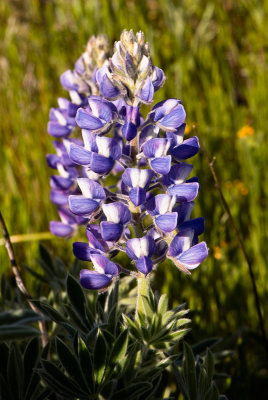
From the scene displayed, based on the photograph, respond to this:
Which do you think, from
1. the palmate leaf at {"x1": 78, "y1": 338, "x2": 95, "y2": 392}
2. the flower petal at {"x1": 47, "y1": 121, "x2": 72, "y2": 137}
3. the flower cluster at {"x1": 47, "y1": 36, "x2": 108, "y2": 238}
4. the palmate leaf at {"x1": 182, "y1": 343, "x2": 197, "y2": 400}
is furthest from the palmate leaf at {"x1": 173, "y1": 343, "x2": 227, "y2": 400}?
the flower petal at {"x1": 47, "y1": 121, "x2": 72, "y2": 137}

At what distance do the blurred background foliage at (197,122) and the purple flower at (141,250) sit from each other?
2.17ft

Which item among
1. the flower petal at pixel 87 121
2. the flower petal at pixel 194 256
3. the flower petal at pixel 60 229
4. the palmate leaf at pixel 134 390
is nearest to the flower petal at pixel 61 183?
the flower petal at pixel 60 229

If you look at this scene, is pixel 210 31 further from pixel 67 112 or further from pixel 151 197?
pixel 151 197

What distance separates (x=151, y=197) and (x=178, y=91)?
1.72 meters

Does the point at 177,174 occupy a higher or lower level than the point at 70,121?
lower

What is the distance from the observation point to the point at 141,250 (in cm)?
105

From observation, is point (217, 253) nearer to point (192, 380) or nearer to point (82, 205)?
point (192, 380)

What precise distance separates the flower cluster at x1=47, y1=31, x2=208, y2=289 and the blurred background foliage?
638mm

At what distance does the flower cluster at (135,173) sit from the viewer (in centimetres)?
105

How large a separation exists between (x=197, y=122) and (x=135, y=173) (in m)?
1.77

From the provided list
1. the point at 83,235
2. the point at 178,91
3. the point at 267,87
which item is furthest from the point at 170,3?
the point at 83,235

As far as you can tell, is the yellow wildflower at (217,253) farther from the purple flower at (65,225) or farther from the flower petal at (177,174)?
the flower petal at (177,174)

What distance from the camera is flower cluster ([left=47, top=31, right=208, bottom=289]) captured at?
1.05 metres

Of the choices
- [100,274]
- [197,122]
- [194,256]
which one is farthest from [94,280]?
[197,122]
